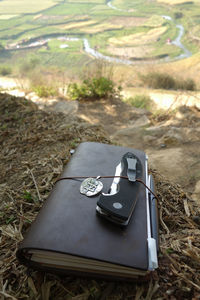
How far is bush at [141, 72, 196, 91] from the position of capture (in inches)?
378

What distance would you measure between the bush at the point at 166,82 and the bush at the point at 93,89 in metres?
4.19

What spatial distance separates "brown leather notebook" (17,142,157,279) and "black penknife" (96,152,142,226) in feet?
0.14

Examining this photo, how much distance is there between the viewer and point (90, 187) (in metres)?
1.18

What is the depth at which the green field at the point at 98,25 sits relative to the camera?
1511 cm

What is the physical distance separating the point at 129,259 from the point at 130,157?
0.68 m

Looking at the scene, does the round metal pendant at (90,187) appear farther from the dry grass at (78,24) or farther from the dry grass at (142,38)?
the dry grass at (78,24)

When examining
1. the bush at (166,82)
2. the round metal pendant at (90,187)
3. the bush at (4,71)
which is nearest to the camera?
the round metal pendant at (90,187)

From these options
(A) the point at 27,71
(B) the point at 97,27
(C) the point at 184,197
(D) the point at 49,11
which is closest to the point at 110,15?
(B) the point at 97,27

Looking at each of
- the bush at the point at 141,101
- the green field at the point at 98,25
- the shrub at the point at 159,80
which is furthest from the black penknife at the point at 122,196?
the green field at the point at 98,25

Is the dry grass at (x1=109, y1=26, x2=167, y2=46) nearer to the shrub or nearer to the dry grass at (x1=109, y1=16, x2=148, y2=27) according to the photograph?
the dry grass at (x1=109, y1=16, x2=148, y2=27)

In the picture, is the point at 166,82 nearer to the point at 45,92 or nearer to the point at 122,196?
the point at 45,92

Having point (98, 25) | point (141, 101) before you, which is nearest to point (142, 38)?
point (98, 25)

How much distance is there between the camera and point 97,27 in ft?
70.8

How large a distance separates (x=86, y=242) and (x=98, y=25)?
25.2 meters
